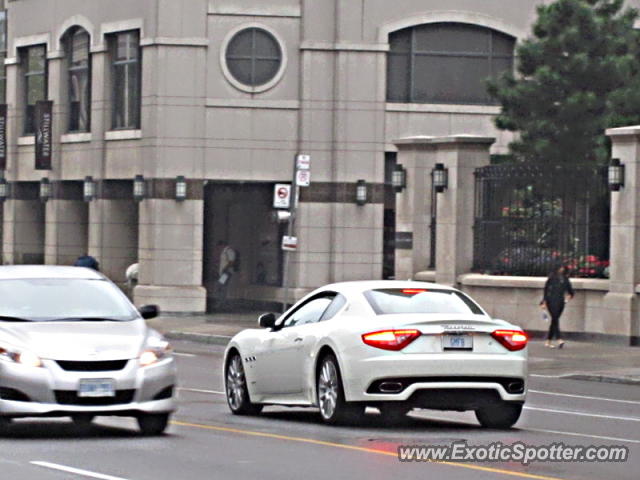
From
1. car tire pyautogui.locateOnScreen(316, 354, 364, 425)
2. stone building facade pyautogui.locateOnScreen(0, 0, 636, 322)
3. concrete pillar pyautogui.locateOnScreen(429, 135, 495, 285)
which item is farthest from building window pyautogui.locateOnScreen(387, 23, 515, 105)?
car tire pyautogui.locateOnScreen(316, 354, 364, 425)

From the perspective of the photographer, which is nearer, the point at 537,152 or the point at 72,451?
the point at 72,451

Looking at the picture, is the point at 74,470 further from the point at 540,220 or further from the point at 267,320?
the point at 540,220

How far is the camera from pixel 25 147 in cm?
5072

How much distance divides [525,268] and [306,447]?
2025cm

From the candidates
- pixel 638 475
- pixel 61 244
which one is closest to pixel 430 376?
pixel 638 475

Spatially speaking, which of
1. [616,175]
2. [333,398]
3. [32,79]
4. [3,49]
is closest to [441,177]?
[616,175]

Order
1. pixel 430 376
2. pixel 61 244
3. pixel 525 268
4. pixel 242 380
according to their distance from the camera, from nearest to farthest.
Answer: pixel 430 376 < pixel 242 380 < pixel 525 268 < pixel 61 244

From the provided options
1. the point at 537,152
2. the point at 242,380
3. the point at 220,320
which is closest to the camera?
the point at 242,380

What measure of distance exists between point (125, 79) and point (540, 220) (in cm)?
1599

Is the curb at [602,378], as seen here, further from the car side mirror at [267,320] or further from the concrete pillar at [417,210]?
the concrete pillar at [417,210]

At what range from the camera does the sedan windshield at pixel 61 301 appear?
15625 mm

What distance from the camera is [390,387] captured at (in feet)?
51.8

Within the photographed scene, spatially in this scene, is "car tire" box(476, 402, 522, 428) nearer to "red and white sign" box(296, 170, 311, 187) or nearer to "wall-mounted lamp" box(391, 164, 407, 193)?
"red and white sign" box(296, 170, 311, 187)

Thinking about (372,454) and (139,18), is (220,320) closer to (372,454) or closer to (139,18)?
(139,18)
